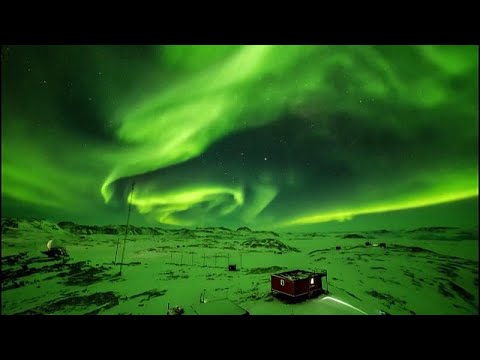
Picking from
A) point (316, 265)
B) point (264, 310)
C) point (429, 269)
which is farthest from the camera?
point (316, 265)

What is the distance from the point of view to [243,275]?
2889cm

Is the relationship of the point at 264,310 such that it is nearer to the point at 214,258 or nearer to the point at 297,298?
the point at 297,298

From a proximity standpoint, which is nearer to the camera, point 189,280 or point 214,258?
point 189,280

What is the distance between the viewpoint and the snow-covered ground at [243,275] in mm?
20188

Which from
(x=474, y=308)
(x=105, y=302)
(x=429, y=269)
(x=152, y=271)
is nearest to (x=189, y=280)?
(x=152, y=271)

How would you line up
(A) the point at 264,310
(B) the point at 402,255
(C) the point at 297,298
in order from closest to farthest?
1. (A) the point at 264,310
2. (C) the point at 297,298
3. (B) the point at 402,255

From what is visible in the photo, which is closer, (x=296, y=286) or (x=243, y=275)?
(x=296, y=286)

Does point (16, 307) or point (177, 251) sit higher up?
point (177, 251)

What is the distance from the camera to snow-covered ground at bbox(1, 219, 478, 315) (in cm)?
2019

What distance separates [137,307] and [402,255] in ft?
127

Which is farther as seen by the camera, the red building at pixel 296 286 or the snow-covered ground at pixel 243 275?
the snow-covered ground at pixel 243 275

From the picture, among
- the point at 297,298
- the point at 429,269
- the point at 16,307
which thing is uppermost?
the point at 429,269

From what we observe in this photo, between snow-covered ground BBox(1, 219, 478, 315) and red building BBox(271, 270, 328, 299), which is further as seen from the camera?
snow-covered ground BBox(1, 219, 478, 315)

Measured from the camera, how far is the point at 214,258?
3981 cm
